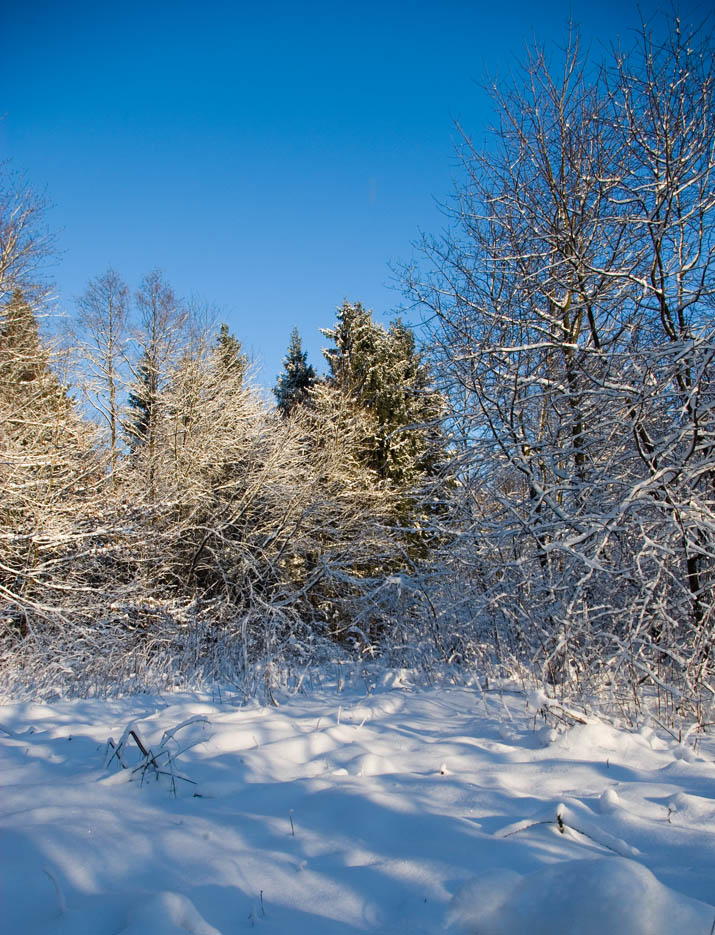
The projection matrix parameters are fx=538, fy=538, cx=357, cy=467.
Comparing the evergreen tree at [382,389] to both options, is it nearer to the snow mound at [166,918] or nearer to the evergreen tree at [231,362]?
the evergreen tree at [231,362]

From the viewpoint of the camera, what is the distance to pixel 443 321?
18.3ft

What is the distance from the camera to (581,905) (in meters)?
1.26

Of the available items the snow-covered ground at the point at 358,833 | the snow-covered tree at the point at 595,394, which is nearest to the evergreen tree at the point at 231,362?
the snow-covered tree at the point at 595,394

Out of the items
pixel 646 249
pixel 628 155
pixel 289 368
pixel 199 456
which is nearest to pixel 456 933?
pixel 646 249

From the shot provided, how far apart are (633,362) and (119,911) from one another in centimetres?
430

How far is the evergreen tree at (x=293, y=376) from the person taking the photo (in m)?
23.1

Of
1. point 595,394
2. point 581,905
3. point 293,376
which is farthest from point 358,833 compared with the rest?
point 293,376

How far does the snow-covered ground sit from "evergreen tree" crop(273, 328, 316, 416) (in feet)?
66.5

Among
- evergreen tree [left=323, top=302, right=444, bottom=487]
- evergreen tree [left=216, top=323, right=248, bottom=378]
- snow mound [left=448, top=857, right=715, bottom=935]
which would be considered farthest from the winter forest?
evergreen tree [left=323, top=302, right=444, bottom=487]

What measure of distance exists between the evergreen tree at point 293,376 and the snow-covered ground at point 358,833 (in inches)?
798

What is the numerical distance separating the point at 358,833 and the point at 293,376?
22.4 meters

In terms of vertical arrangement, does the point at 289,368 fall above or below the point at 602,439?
above

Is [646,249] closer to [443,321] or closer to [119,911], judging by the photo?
[443,321]

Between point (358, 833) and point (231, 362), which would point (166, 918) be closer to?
point (358, 833)
